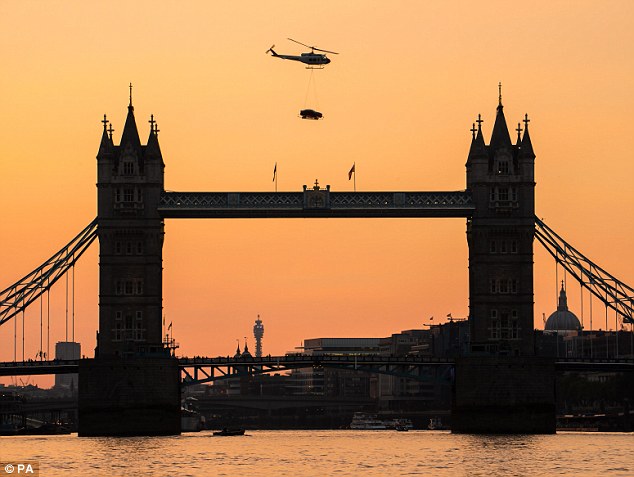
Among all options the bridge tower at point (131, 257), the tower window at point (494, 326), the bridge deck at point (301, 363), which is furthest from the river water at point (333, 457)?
the tower window at point (494, 326)

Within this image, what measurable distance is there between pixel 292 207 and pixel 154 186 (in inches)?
495

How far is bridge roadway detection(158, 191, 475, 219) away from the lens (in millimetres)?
193625

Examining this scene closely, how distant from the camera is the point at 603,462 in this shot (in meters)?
148

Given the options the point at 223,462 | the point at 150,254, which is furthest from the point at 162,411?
the point at 223,462

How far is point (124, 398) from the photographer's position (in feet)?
624

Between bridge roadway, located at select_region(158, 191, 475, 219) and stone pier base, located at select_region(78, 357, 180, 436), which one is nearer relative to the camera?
stone pier base, located at select_region(78, 357, 180, 436)

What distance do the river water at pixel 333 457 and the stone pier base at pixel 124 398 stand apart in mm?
2674

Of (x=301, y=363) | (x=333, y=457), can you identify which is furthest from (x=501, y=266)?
(x=333, y=457)

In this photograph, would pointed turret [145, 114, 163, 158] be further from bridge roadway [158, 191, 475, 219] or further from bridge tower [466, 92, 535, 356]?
bridge tower [466, 92, 535, 356]

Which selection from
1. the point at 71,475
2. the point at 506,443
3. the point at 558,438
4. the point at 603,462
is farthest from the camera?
the point at 558,438

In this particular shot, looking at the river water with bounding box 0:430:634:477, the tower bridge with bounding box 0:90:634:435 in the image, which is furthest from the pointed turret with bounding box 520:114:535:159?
the river water with bounding box 0:430:634:477

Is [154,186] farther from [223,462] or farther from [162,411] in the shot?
[223,462]

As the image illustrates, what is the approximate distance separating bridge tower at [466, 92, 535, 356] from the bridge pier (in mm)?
3396

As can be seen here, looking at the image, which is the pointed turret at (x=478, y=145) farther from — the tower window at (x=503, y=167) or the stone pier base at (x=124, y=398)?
the stone pier base at (x=124, y=398)
